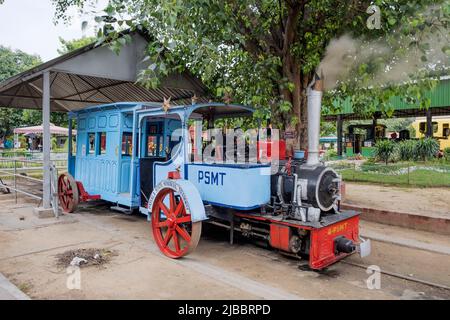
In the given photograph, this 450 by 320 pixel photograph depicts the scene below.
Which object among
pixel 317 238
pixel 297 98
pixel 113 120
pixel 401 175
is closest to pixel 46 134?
pixel 113 120

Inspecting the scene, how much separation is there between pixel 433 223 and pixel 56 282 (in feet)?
21.4

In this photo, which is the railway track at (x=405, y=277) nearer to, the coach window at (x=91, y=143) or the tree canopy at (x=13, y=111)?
the coach window at (x=91, y=143)

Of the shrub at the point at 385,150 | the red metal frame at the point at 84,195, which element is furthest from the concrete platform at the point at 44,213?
the shrub at the point at 385,150

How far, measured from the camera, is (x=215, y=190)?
5215mm

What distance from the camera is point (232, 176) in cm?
491

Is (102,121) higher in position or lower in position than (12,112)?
lower

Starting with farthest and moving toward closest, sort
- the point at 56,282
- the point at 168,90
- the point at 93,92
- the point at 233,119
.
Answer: the point at 93,92 < the point at 168,90 < the point at 233,119 < the point at 56,282

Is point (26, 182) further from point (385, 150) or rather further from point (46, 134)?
point (385, 150)

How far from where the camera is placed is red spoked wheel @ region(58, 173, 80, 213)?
790cm

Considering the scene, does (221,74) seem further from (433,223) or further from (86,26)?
(433,223)

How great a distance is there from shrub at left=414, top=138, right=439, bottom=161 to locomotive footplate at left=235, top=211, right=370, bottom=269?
15528 mm

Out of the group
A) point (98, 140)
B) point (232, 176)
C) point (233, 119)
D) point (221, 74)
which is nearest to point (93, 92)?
point (98, 140)

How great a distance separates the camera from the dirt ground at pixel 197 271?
13.2ft

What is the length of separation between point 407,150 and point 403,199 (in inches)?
406
